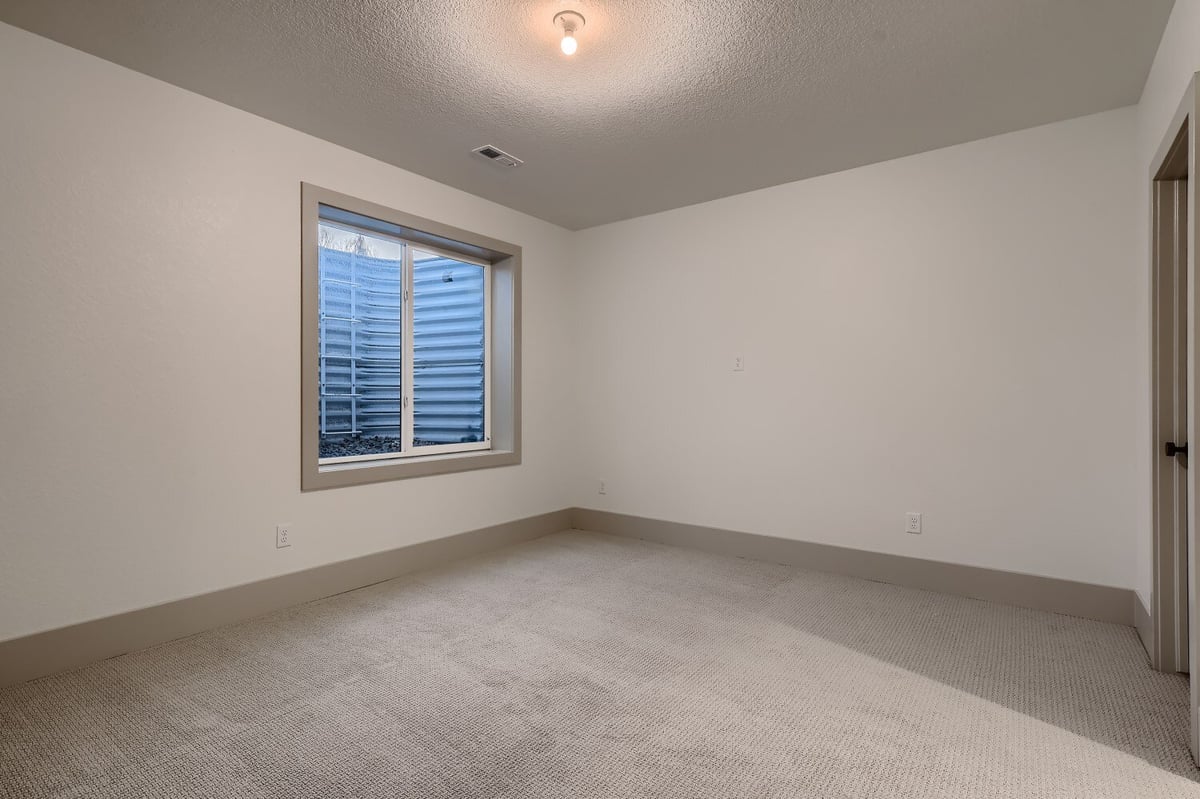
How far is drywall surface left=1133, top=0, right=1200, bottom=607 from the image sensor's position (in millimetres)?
2061

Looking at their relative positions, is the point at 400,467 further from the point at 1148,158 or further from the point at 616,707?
the point at 1148,158

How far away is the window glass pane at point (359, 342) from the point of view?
376 cm

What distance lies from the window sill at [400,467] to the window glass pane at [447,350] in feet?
0.81

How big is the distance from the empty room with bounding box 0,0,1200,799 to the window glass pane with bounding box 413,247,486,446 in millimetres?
47

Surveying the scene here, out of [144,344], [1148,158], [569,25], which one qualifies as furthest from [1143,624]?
[144,344]

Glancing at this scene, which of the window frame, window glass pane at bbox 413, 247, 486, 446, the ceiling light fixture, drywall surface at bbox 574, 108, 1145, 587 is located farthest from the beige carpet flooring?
the ceiling light fixture

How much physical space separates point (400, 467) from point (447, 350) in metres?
1.16

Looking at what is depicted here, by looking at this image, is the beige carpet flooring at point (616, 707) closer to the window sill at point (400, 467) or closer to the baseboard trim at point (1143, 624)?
the baseboard trim at point (1143, 624)

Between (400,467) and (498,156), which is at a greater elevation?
(498,156)

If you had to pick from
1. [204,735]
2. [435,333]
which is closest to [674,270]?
[435,333]

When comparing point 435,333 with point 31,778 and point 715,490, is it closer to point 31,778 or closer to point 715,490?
point 715,490

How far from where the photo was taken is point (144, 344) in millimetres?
2678

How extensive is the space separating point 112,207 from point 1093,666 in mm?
4578

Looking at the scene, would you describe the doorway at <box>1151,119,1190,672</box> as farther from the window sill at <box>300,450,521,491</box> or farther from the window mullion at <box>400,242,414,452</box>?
the window mullion at <box>400,242,414,452</box>
